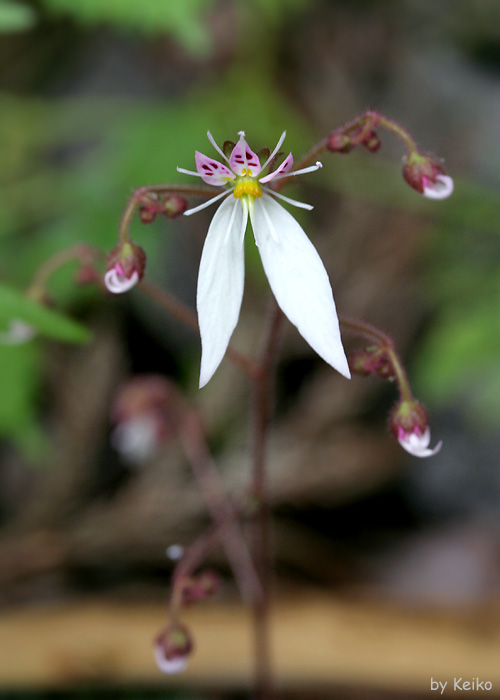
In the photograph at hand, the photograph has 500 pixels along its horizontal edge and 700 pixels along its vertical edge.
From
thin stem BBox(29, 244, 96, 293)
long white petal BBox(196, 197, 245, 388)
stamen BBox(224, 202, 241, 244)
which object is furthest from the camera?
thin stem BBox(29, 244, 96, 293)

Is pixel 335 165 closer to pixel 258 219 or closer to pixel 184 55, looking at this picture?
pixel 184 55

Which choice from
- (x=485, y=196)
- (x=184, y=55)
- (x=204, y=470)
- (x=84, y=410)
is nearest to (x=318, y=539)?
(x=204, y=470)

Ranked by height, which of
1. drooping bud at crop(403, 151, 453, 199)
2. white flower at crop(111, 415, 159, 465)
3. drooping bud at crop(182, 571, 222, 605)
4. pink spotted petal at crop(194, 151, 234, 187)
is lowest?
drooping bud at crop(182, 571, 222, 605)

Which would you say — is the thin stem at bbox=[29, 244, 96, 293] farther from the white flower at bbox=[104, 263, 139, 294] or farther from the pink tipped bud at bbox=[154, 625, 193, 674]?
the pink tipped bud at bbox=[154, 625, 193, 674]

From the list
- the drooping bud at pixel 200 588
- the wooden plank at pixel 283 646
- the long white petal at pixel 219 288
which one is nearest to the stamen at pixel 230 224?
the long white petal at pixel 219 288

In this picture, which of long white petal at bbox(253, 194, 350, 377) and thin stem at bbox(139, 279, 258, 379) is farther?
thin stem at bbox(139, 279, 258, 379)

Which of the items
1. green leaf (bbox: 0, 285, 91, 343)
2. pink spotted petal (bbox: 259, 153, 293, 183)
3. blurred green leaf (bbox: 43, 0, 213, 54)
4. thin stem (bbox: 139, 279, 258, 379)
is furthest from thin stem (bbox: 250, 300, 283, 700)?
blurred green leaf (bbox: 43, 0, 213, 54)

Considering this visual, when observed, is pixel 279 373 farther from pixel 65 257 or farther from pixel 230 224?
pixel 230 224
